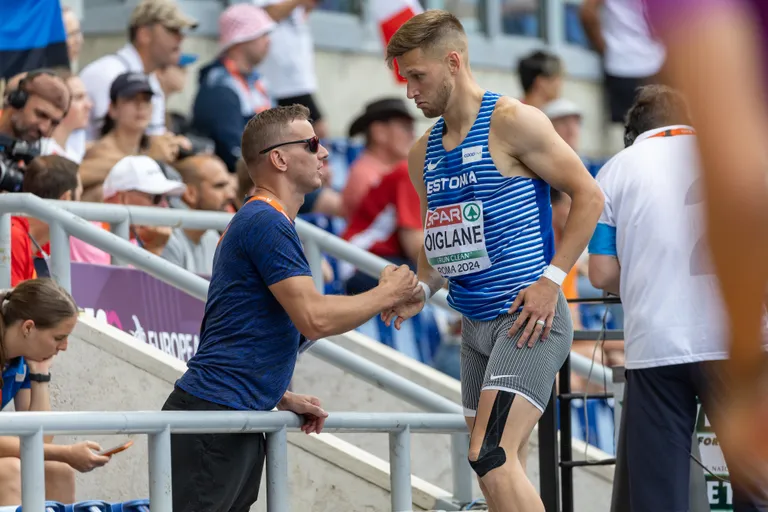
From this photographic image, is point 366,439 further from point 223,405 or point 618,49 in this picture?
point 618,49

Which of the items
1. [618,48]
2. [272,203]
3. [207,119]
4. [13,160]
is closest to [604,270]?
[272,203]

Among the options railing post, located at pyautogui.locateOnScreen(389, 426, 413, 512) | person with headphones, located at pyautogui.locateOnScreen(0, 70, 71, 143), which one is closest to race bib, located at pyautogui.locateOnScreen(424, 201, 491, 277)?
railing post, located at pyautogui.locateOnScreen(389, 426, 413, 512)

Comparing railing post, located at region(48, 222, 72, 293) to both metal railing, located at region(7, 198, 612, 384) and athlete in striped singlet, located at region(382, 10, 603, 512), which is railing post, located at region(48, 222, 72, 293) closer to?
metal railing, located at region(7, 198, 612, 384)

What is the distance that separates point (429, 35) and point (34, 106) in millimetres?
3560

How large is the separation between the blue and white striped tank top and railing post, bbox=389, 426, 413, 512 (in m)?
0.78

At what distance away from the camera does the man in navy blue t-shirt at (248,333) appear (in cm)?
471

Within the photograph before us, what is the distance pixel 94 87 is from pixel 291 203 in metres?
4.97

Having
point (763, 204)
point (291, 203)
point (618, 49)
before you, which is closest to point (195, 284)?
point (291, 203)

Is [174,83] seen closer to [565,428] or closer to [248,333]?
[565,428]

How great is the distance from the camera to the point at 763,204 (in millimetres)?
1378

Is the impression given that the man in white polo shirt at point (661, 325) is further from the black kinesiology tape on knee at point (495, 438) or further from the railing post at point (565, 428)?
the railing post at point (565, 428)

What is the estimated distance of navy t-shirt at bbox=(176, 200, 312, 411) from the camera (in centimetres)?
475

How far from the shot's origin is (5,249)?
21.1ft

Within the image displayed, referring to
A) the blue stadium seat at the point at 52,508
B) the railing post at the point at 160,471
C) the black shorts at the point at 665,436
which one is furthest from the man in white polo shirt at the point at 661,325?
the blue stadium seat at the point at 52,508
